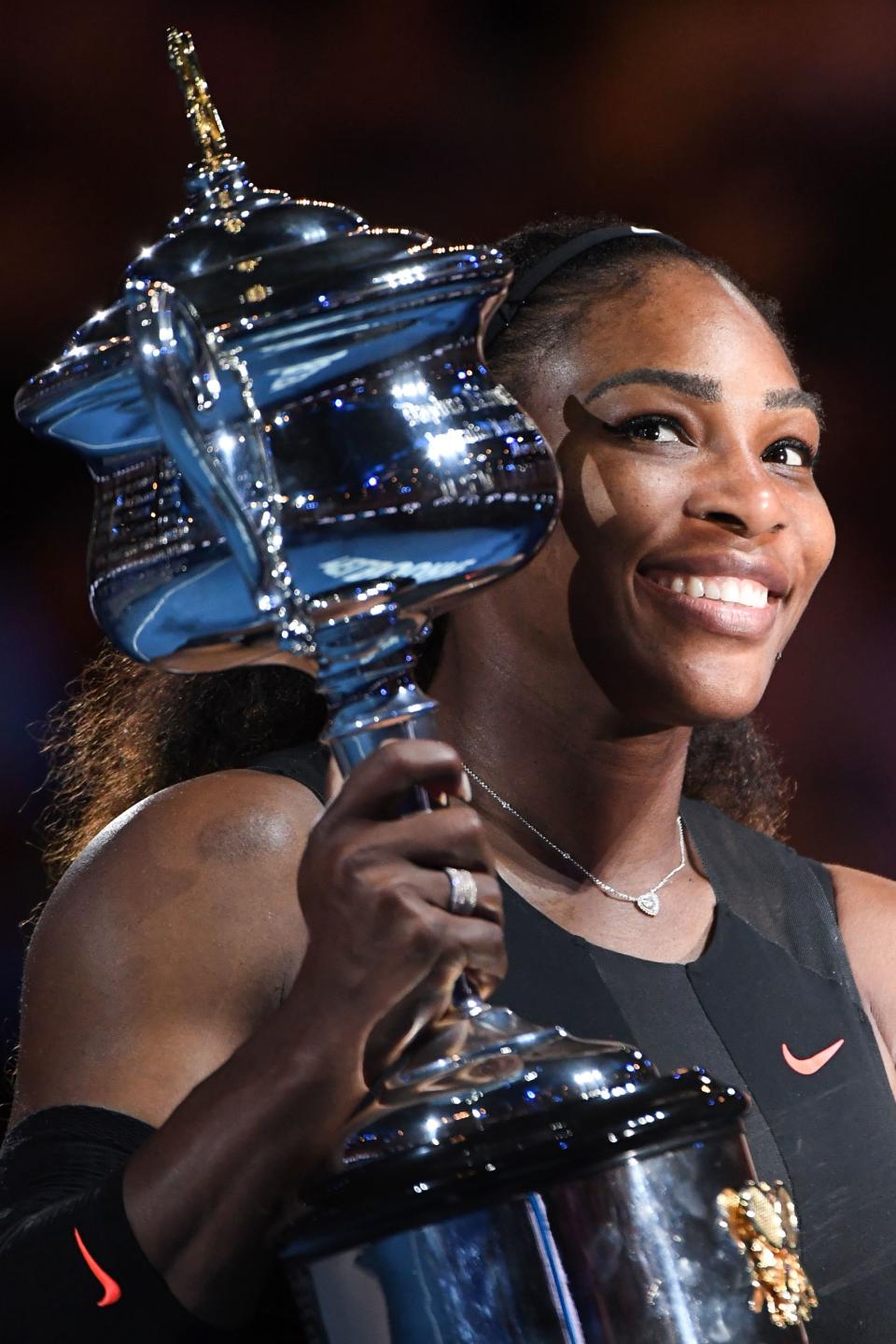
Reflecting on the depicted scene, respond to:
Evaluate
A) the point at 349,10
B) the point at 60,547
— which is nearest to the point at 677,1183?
the point at 60,547

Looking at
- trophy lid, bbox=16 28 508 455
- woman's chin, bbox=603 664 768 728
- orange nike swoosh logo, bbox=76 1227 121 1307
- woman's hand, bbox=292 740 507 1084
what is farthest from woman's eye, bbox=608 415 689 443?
orange nike swoosh logo, bbox=76 1227 121 1307

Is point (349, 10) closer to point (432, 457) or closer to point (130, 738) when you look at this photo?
point (130, 738)

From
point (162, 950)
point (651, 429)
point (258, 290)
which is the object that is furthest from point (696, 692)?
point (258, 290)

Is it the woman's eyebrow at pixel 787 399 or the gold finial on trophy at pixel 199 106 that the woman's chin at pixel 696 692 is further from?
the gold finial on trophy at pixel 199 106

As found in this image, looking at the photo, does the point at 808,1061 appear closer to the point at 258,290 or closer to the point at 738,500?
the point at 738,500

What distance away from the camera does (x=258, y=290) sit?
86 centimetres

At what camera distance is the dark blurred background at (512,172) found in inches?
70.2

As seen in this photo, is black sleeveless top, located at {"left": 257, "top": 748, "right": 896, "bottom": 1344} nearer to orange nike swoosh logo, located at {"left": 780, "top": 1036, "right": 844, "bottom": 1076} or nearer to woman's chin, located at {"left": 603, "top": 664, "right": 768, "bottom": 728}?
orange nike swoosh logo, located at {"left": 780, "top": 1036, "right": 844, "bottom": 1076}

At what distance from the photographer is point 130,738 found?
154 cm

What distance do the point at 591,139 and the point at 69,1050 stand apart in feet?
4.59

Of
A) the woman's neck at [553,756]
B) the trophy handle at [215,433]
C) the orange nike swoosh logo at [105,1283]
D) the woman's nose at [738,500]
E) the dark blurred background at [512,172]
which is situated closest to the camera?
the trophy handle at [215,433]

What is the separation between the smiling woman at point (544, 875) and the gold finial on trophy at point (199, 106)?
0.36 meters

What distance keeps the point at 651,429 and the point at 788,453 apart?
0.12 m

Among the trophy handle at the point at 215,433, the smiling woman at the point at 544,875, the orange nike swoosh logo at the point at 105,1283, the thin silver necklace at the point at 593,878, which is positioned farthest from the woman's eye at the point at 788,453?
the orange nike swoosh logo at the point at 105,1283
